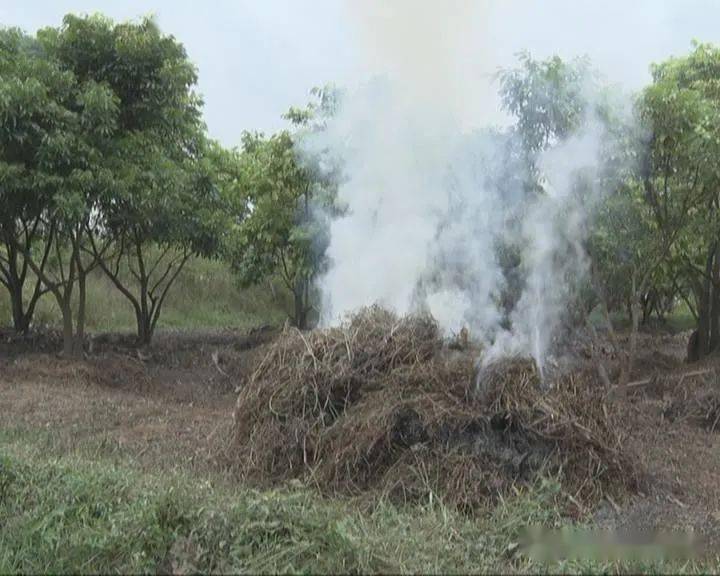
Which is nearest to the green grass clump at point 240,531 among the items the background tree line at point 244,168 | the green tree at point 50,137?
the background tree line at point 244,168

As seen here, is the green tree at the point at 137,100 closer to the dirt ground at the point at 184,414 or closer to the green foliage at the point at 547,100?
the dirt ground at the point at 184,414

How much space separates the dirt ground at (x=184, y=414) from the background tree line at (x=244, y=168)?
1.11 meters

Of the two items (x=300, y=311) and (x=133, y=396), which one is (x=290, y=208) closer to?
(x=300, y=311)

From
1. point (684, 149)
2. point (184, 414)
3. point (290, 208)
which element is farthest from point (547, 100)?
point (290, 208)

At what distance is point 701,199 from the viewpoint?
9.05 meters

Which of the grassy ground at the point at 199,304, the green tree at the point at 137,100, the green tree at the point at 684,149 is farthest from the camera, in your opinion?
the grassy ground at the point at 199,304

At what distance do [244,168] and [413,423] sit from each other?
38.2ft

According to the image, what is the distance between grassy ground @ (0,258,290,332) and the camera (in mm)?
19544

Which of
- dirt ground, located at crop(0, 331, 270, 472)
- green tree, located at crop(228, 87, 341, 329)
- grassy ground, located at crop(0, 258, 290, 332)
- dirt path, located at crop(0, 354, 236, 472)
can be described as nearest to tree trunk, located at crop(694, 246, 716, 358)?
green tree, located at crop(228, 87, 341, 329)

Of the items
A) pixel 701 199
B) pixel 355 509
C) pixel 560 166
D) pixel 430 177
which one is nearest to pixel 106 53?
pixel 430 177

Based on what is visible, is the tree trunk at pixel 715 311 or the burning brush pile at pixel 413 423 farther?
the tree trunk at pixel 715 311

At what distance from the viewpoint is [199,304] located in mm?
22578

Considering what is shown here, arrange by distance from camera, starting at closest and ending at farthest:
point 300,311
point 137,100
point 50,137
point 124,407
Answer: point 124,407 → point 50,137 → point 137,100 → point 300,311

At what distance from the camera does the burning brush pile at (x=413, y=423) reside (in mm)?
5371
